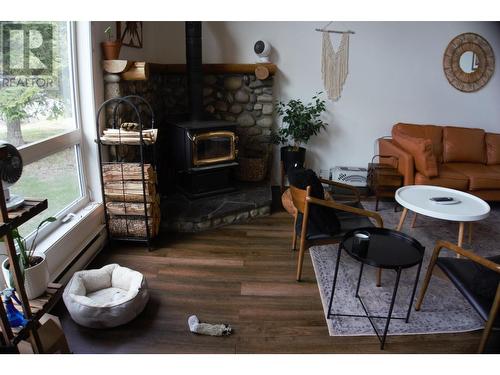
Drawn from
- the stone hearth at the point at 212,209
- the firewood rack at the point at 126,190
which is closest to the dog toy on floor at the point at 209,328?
the firewood rack at the point at 126,190

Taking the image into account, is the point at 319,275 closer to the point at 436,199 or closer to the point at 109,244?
the point at 436,199

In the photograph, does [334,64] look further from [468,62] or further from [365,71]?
[468,62]

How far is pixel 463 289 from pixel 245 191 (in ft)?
8.22

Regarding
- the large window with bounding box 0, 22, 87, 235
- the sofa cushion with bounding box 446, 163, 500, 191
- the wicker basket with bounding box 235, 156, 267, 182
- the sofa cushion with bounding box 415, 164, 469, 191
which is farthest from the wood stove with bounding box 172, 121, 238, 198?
the sofa cushion with bounding box 446, 163, 500, 191

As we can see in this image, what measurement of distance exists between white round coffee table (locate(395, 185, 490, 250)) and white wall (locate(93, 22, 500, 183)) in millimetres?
1525

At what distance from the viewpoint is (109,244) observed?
3170mm

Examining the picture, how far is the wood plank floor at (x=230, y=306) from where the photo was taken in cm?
208

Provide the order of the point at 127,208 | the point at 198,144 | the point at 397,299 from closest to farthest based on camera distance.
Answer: the point at 397,299
the point at 127,208
the point at 198,144

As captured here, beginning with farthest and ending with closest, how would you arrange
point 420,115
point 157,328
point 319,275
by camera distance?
point 420,115, point 319,275, point 157,328

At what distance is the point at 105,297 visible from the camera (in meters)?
2.38

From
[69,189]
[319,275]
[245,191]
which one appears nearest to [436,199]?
[319,275]

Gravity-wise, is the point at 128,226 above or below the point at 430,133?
below

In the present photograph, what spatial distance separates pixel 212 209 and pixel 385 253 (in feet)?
6.17

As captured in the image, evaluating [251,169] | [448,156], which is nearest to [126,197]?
[251,169]
